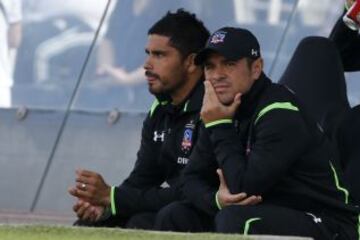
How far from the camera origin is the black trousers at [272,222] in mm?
5375

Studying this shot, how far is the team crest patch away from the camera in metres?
6.17

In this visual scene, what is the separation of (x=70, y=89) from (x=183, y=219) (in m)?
4.89

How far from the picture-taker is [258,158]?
552 cm

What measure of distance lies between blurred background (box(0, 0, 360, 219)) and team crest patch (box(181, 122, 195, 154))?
3859mm

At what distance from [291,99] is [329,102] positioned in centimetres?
68

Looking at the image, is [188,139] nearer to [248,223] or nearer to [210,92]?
[210,92]

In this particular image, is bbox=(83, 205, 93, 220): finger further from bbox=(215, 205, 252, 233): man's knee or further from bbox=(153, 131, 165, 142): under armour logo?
bbox=(215, 205, 252, 233): man's knee

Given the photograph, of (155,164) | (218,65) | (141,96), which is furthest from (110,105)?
(218,65)

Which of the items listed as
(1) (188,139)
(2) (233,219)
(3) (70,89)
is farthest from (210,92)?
(3) (70,89)

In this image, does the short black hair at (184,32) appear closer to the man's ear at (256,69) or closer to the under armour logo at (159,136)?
the under armour logo at (159,136)

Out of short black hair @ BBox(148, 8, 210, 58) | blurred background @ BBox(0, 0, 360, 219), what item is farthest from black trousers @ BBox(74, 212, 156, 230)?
blurred background @ BBox(0, 0, 360, 219)

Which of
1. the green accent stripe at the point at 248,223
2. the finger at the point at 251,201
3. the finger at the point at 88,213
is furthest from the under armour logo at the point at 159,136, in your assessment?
the green accent stripe at the point at 248,223

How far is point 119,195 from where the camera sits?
6.29 metres

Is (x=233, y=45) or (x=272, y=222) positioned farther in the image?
(x=233, y=45)
